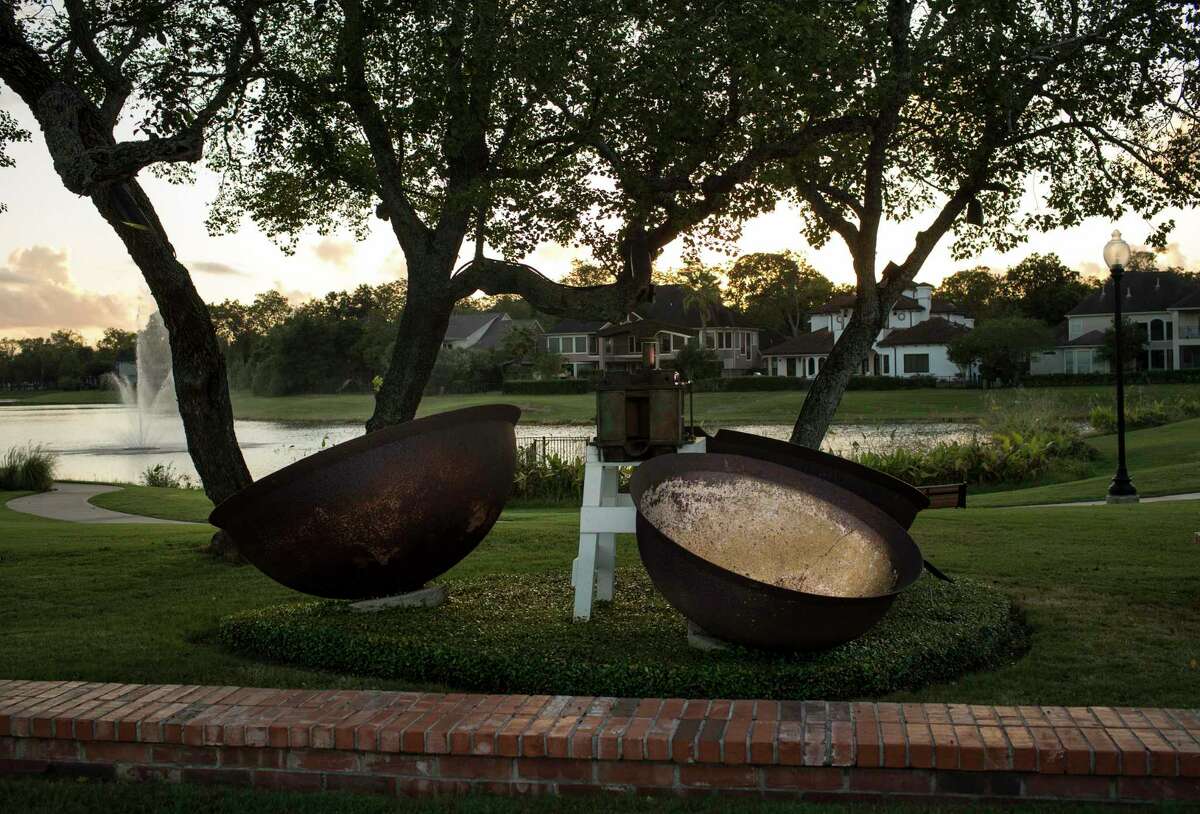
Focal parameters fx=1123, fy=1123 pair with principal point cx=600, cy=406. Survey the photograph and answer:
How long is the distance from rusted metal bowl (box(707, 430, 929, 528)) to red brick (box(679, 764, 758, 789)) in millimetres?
3527

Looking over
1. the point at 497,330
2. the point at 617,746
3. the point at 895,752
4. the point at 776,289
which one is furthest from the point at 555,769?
the point at 497,330

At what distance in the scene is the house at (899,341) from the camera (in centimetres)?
6775

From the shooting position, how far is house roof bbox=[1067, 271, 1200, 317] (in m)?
64.9

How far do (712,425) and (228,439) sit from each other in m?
37.0

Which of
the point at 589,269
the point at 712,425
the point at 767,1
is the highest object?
the point at 767,1

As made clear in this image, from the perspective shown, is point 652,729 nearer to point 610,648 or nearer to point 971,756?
point 971,756

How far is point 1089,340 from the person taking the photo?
65438 mm

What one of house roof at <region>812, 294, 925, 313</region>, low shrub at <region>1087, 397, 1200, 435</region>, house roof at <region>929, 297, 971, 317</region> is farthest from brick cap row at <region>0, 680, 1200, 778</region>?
house roof at <region>929, 297, 971, 317</region>

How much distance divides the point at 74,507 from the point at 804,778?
18861 mm

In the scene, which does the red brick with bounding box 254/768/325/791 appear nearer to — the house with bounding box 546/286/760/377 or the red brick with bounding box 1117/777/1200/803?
the red brick with bounding box 1117/777/1200/803

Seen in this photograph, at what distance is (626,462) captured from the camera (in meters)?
8.12

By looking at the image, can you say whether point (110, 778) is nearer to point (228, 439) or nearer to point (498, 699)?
point (498, 699)

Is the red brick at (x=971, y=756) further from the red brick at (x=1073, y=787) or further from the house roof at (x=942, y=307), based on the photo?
the house roof at (x=942, y=307)

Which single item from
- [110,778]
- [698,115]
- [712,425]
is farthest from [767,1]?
[712,425]
